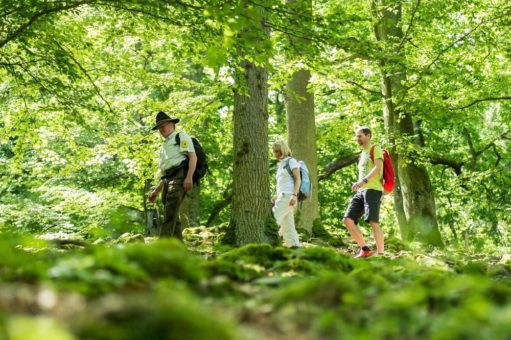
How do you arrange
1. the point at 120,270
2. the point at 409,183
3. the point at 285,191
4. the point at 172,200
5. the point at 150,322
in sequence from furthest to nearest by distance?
1. the point at 409,183
2. the point at 285,191
3. the point at 172,200
4. the point at 120,270
5. the point at 150,322

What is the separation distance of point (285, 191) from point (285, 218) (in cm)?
38

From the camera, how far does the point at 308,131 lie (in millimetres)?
12797

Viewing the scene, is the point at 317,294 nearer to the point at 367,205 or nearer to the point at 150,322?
the point at 150,322

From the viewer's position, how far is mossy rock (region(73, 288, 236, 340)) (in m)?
1.68

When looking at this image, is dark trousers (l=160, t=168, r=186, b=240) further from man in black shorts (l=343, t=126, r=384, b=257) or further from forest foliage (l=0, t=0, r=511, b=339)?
man in black shorts (l=343, t=126, r=384, b=257)

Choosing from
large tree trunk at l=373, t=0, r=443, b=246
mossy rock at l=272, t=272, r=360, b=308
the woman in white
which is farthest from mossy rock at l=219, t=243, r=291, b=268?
large tree trunk at l=373, t=0, r=443, b=246

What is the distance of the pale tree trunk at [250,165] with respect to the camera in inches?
333

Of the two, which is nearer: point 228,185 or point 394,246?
point 394,246

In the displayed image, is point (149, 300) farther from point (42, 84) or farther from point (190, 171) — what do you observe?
point (42, 84)

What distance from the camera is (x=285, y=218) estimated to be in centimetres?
796

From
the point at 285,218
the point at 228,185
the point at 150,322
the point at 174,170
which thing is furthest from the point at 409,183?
the point at 150,322

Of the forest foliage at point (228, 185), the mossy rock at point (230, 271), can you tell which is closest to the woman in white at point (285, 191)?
the forest foliage at point (228, 185)

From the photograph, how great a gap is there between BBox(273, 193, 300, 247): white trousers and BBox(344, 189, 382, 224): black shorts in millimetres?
895

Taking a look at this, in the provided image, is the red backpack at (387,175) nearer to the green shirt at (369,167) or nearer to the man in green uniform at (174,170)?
the green shirt at (369,167)
